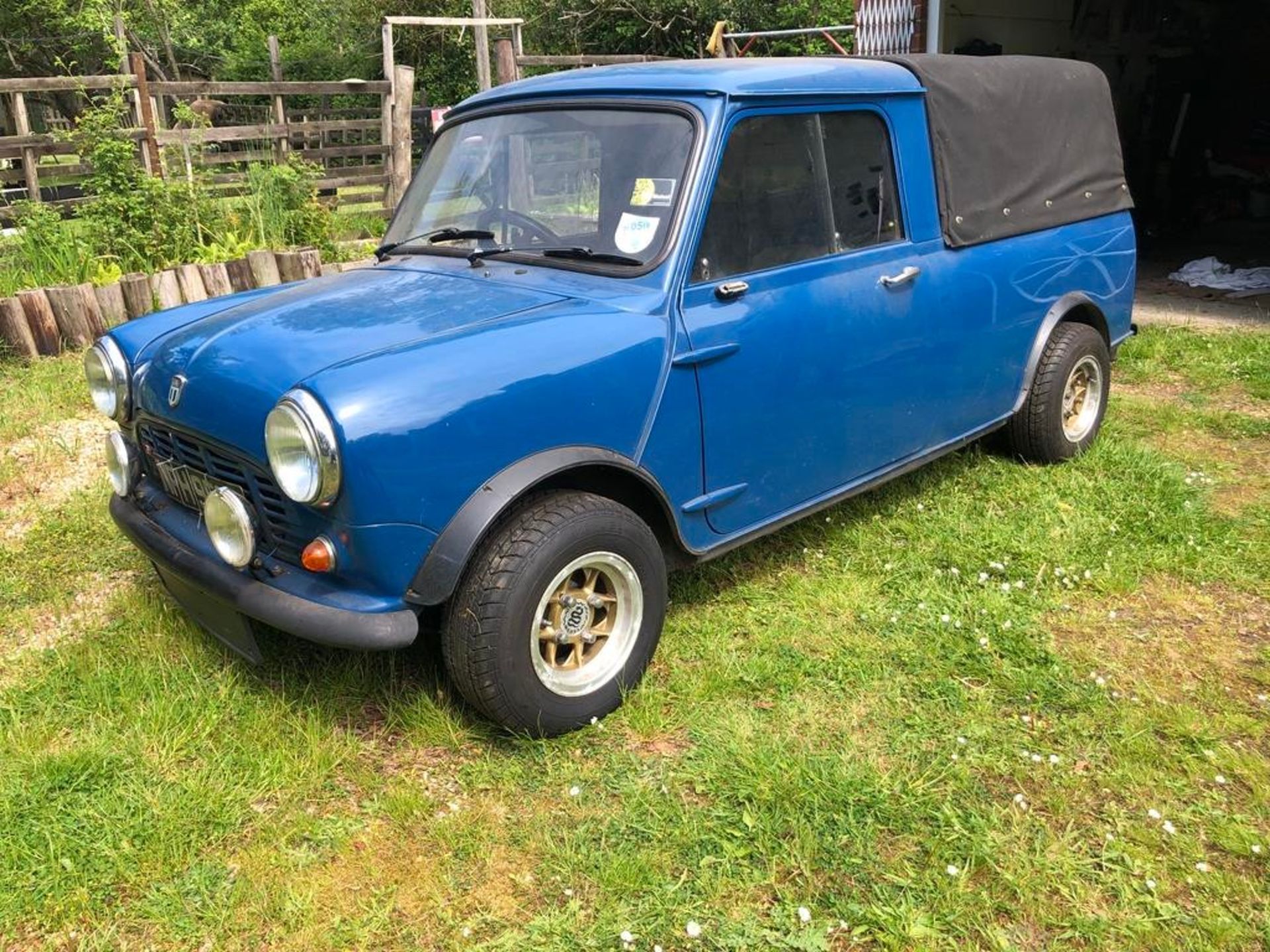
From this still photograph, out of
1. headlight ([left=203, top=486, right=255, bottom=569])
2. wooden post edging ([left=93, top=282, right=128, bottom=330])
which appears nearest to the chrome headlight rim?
headlight ([left=203, top=486, right=255, bottom=569])

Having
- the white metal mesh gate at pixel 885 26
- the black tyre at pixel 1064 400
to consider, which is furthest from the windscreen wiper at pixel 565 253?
the white metal mesh gate at pixel 885 26

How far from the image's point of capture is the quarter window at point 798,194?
3133 millimetres

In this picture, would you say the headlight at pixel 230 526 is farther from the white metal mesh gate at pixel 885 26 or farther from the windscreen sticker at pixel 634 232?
the white metal mesh gate at pixel 885 26

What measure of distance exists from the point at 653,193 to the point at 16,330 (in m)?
4.75

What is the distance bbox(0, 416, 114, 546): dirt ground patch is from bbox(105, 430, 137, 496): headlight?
123 centimetres

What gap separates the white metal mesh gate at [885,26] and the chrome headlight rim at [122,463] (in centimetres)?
785

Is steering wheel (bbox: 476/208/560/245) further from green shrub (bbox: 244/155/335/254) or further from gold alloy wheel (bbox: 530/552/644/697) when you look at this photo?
green shrub (bbox: 244/155/335/254)

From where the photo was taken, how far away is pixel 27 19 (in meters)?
21.9

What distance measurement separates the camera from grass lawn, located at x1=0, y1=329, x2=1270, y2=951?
233 centimetres

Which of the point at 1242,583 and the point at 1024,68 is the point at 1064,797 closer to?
the point at 1242,583

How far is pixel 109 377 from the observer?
3.26m

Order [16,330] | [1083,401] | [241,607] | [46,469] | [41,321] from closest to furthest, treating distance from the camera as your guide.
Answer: [241,607] < [46,469] < [1083,401] < [16,330] < [41,321]

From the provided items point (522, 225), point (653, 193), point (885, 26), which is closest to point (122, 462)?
point (522, 225)

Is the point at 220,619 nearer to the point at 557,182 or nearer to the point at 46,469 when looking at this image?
the point at 557,182
